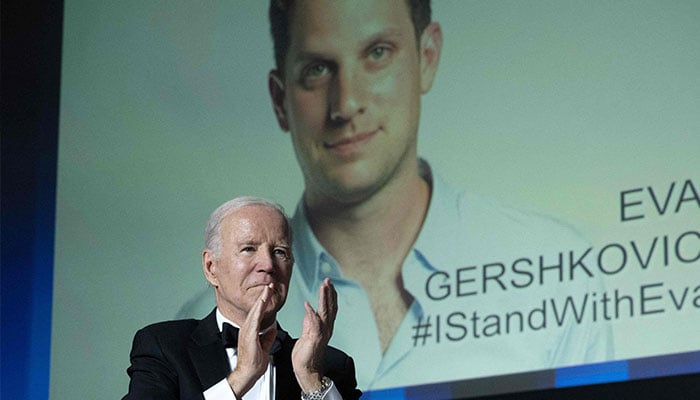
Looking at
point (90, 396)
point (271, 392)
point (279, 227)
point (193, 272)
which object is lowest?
point (271, 392)

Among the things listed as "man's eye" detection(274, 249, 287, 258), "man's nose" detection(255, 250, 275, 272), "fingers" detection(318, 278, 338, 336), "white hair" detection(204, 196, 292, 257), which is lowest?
"fingers" detection(318, 278, 338, 336)

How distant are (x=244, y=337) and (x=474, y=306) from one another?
2180 millimetres

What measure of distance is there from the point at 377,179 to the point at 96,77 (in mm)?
1657

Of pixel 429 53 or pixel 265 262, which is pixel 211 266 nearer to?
pixel 265 262

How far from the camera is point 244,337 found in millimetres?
2980

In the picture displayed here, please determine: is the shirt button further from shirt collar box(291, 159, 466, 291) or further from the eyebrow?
the eyebrow

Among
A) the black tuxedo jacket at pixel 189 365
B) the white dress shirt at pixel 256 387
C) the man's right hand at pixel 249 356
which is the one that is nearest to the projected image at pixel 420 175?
the black tuxedo jacket at pixel 189 365

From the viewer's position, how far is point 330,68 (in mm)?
5574

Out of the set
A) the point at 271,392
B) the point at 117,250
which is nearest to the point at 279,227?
the point at 271,392

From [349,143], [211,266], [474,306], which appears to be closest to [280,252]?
[211,266]

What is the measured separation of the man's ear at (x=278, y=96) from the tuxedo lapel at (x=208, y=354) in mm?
2556

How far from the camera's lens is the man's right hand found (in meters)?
2.97

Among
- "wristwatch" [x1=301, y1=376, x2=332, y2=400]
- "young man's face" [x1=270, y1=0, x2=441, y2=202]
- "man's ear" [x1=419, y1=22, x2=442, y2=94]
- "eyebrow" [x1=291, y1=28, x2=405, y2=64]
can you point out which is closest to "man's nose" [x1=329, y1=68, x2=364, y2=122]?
"young man's face" [x1=270, y1=0, x2=441, y2=202]

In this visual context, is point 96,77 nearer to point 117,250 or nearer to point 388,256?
point 117,250
